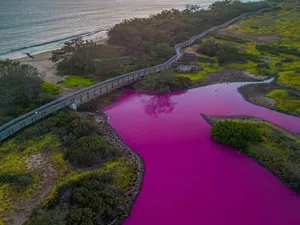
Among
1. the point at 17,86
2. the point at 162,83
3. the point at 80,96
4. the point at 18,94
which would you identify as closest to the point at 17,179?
the point at 18,94

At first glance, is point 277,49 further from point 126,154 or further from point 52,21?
point 52,21

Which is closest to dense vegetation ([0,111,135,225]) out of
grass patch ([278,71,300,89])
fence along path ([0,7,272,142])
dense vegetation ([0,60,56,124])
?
fence along path ([0,7,272,142])

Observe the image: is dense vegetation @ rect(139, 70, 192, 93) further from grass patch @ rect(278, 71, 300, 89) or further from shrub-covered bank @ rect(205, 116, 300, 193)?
grass patch @ rect(278, 71, 300, 89)

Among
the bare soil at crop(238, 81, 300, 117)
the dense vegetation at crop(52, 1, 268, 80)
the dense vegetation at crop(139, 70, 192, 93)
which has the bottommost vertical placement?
the bare soil at crop(238, 81, 300, 117)

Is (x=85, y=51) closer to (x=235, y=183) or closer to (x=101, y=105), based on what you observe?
(x=101, y=105)

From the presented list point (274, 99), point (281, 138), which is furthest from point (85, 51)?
point (281, 138)

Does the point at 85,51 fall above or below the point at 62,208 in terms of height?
above
